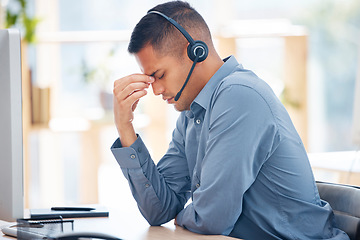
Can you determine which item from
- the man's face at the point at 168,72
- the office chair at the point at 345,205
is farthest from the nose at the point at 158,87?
the office chair at the point at 345,205

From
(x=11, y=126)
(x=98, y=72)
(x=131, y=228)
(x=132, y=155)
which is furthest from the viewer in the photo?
(x=98, y=72)

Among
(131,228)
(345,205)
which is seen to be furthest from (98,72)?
(345,205)

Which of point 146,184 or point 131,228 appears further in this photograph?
point 146,184

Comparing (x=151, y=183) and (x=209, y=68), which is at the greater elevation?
(x=209, y=68)

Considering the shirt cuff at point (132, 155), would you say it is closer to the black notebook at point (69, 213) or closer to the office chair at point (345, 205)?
the black notebook at point (69, 213)

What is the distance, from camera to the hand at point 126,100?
57.5 inches

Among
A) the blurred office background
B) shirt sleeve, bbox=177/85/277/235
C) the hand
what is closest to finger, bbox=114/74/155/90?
the hand

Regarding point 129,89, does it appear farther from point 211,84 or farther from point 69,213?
point 69,213

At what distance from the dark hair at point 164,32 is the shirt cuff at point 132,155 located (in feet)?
0.85

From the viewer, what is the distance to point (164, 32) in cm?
144

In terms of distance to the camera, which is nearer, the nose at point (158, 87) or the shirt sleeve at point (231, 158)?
the shirt sleeve at point (231, 158)

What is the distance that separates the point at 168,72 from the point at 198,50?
98 mm

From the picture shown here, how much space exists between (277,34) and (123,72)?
1161 millimetres

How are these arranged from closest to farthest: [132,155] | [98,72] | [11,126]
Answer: [11,126] → [132,155] → [98,72]
